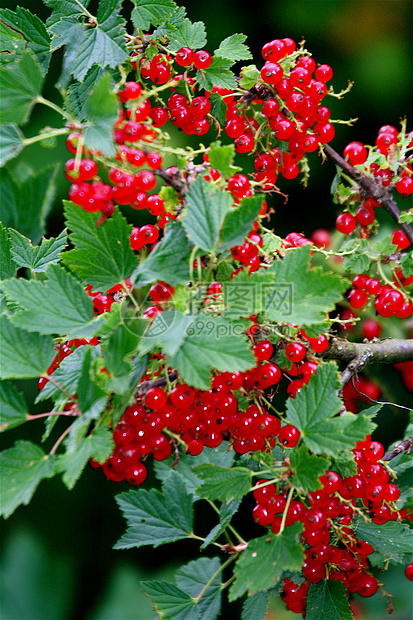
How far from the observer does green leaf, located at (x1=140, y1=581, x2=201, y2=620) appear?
2.15 ft

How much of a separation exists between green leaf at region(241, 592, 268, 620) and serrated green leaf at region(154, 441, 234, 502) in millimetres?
150

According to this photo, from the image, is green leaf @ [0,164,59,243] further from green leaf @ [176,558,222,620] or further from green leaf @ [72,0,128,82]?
green leaf @ [176,558,222,620]

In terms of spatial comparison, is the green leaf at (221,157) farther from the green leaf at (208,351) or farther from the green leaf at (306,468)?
the green leaf at (306,468)

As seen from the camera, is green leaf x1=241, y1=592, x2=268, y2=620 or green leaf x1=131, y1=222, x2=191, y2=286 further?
green leaf x1=241, y1=592, x2=268, y2=620

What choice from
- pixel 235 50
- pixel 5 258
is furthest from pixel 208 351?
pixel 235 50

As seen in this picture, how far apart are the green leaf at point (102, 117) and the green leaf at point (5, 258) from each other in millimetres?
234

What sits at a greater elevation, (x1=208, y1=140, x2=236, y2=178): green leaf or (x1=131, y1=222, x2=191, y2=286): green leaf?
(x1=208, y1=140, x2=236, y2=178): green leaf

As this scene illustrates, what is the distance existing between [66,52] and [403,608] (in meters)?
0.98

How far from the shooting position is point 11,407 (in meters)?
0.53

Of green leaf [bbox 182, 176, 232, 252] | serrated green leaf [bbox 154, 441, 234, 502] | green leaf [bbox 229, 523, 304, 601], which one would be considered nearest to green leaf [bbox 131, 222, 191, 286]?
green leaf [bbox 182, 176, 232, 252]

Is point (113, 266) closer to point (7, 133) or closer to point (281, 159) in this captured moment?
point (7, 133)

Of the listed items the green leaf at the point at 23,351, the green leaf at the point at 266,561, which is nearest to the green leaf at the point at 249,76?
the green leaf at the point at 23,351

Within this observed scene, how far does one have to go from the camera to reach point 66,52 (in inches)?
25.3

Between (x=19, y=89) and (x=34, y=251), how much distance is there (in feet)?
0.74
